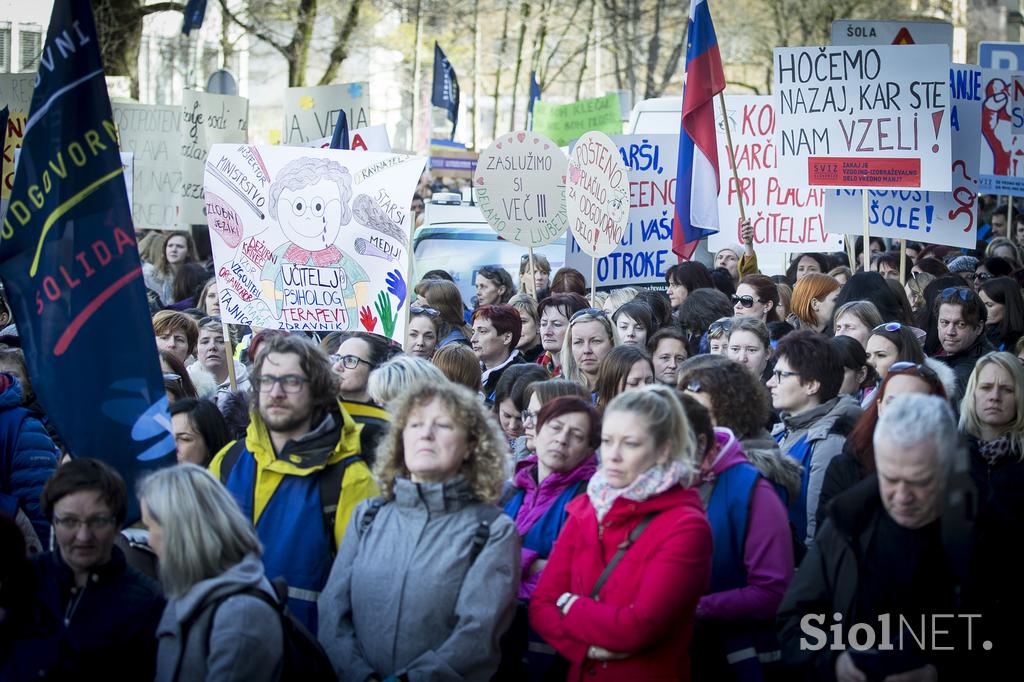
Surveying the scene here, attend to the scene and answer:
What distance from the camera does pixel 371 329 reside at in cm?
679

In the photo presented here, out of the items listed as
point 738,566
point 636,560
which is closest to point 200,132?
point 738,566

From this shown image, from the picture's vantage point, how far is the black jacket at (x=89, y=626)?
3688mm

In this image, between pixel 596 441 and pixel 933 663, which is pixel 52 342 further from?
pixel 933 663

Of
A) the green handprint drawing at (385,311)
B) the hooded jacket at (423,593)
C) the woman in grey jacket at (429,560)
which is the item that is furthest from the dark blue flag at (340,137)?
the hooded jacket at (423,593)

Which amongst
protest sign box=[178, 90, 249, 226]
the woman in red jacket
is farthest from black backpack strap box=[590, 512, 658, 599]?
protest sign box=[178, 90, 249, 226]

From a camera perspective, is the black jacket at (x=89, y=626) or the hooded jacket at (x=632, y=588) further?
the hooded jacket at (x=632, y=588)

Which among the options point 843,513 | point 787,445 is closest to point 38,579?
point 843,513

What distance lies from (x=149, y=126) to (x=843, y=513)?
40.5 feet

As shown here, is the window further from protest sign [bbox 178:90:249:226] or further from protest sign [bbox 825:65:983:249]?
protest sign [bbox 825:65:983:249]

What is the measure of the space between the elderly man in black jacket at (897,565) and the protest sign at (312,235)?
3373 millimetres

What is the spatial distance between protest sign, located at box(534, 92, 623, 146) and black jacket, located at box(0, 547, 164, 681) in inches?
640

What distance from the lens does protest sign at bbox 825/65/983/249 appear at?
10.8 meters

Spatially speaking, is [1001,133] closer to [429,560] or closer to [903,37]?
[903,37]

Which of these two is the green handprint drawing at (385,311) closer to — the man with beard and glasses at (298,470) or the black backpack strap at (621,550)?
the man with beard and glasses at (298,470)
